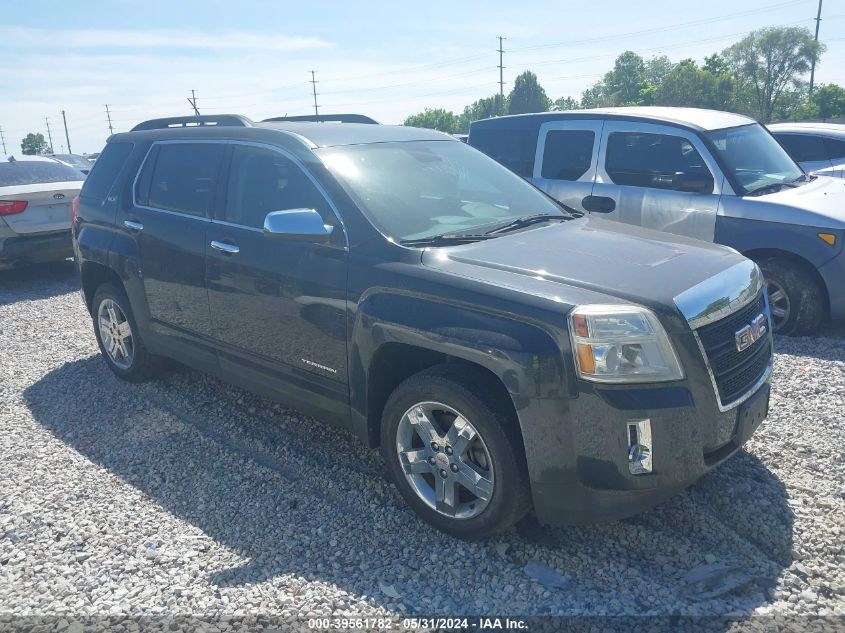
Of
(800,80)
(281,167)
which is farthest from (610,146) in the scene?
(800,80)

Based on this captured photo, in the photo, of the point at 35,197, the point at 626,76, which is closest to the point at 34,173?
the point at 35,197

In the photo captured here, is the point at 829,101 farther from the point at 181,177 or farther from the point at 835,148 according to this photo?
the point at 181,177

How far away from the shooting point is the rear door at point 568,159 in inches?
266

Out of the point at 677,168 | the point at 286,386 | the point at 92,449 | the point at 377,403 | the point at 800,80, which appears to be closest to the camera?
the point at 377,403

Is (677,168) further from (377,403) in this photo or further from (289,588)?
(289,588)

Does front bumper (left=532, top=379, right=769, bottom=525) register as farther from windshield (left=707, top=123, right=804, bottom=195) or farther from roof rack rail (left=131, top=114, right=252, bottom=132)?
windshield (left=707, top=123, right=804, bottom=195)

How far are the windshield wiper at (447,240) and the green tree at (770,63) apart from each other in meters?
79.6

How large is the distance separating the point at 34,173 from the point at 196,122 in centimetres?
619

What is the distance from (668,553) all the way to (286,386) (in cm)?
214

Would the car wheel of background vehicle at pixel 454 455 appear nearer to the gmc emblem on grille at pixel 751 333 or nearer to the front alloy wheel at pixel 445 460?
the front alloy wheel at pixel 445 460

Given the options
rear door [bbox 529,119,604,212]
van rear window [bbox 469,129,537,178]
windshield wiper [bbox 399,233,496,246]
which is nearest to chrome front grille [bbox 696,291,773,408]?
windshield wiper [bbox 399,233,496,246]

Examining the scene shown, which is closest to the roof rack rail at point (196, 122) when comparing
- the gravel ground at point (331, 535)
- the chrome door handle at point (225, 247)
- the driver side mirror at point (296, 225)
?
the chrome door handle at point (225, 247)

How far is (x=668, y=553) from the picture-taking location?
10.2 ft

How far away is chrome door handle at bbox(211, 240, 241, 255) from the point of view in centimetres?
402
